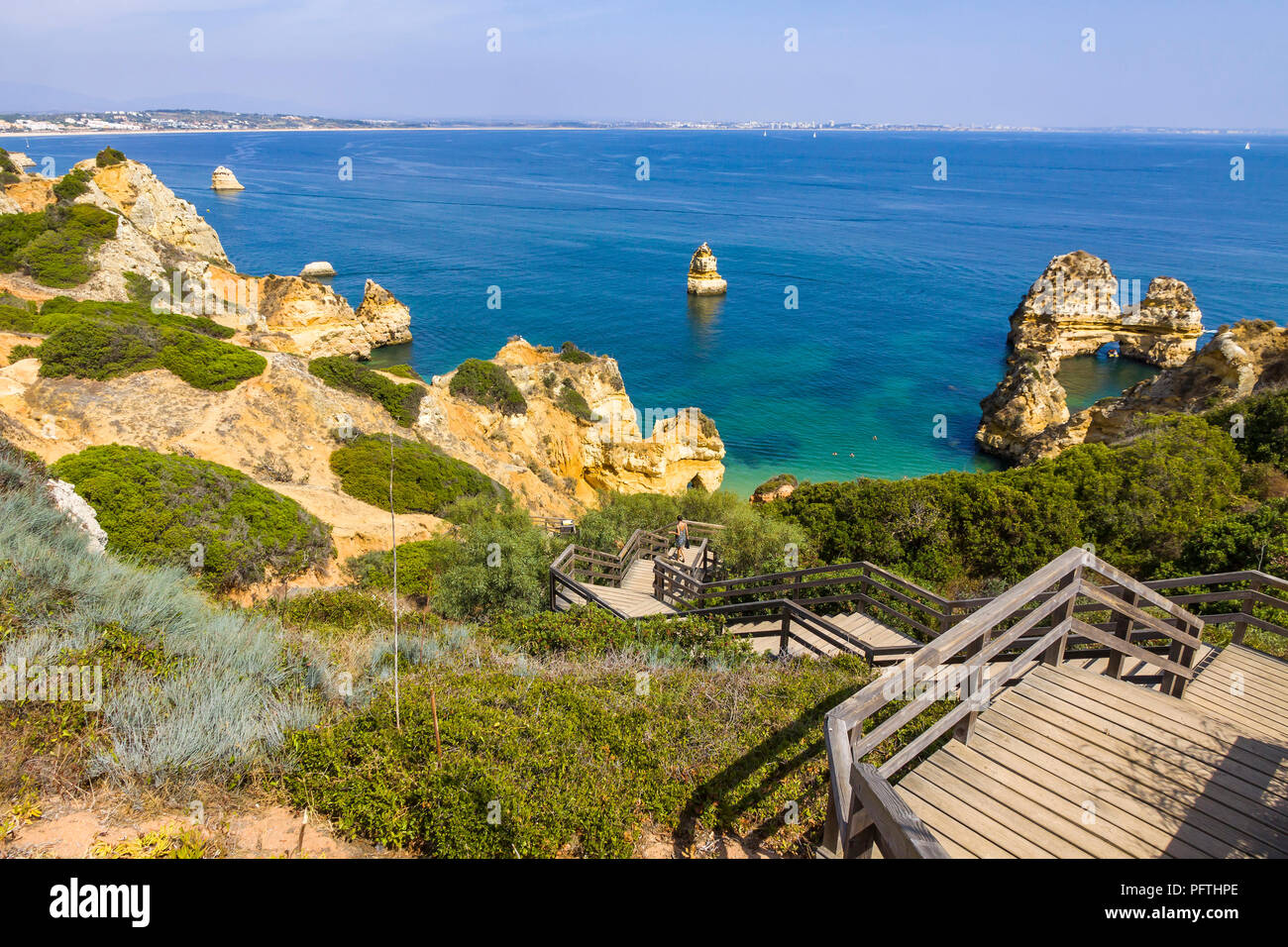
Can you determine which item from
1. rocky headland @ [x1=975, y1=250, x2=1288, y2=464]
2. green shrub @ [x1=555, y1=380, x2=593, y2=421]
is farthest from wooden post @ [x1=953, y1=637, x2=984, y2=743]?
green shrub @ [x1=555, y1=380, x2=593, y2=421]

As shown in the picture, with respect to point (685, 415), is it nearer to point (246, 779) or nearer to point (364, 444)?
point (364, 444)

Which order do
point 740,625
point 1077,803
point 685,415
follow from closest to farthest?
point 1077,803, point 740,625, point 685,415

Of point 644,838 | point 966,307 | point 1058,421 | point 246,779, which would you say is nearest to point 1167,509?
point 644,838

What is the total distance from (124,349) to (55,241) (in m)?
18.5

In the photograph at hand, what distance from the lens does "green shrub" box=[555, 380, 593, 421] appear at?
34.0 m

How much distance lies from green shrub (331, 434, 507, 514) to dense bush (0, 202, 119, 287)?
21062 millimetres

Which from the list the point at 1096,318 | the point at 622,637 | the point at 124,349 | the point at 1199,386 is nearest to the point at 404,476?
the point at 124,349

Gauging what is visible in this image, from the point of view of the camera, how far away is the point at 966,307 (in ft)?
214

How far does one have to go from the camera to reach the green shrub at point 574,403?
34.0 meters

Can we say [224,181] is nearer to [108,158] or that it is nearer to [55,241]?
[108,158]

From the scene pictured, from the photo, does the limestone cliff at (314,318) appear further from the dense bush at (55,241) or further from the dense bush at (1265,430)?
the dense bush at (1265,430)

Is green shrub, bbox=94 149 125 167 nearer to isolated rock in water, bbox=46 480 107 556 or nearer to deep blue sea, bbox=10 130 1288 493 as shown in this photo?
deep blue sea, bbox=10 130 1288 493

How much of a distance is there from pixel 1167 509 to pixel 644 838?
15.5 metres

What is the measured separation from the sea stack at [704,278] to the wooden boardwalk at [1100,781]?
6701 centimetres
